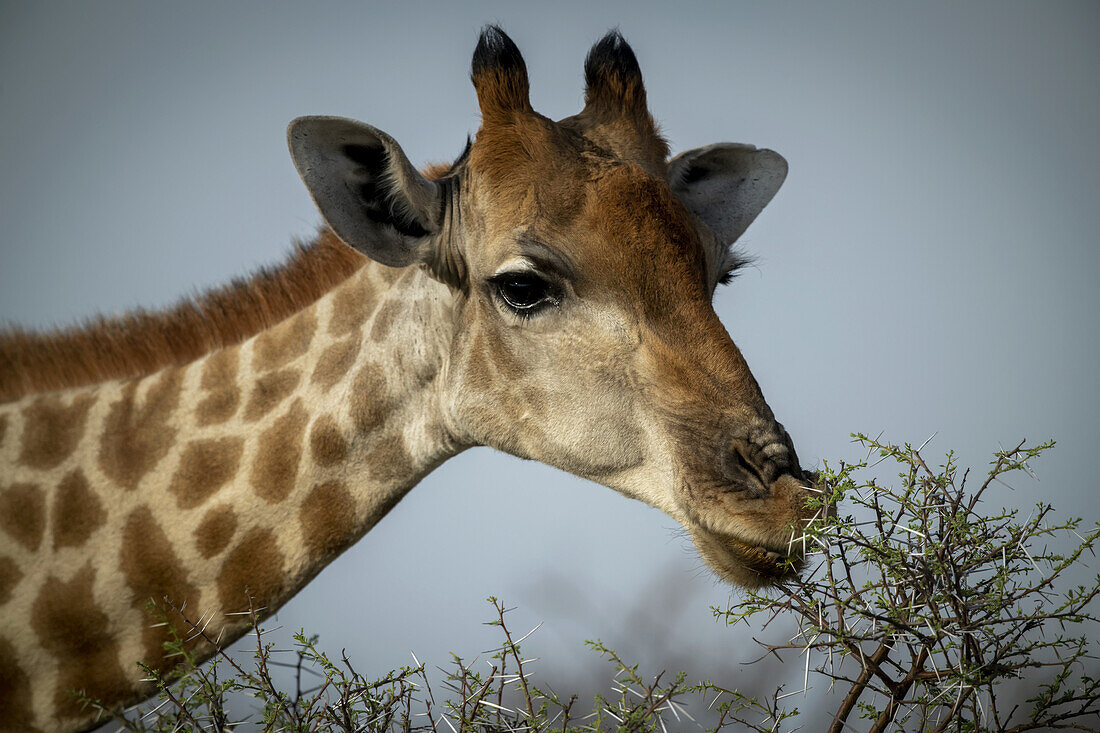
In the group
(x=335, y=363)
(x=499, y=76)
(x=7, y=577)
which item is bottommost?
(x=7, y=577)

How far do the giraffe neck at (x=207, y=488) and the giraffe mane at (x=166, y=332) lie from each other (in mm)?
309

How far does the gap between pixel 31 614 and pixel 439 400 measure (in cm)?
245

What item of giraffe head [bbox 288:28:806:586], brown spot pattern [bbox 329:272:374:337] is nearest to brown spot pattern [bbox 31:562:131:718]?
brown spot pattern [bbox 329:272:374:337]

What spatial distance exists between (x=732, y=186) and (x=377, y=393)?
2869 mm

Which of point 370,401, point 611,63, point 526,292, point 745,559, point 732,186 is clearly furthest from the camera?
point 732,186

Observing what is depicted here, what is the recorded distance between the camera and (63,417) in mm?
5262

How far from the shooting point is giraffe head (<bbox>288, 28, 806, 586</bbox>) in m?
3.76

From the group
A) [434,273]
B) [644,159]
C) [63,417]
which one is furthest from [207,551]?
[644,159]

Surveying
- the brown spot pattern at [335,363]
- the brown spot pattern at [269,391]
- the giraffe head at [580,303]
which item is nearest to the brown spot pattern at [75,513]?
the brown spot pattern at [269,391]

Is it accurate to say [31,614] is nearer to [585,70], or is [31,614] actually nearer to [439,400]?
[439,400]

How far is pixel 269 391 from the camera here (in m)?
5.10

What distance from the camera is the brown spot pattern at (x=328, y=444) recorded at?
477 cm

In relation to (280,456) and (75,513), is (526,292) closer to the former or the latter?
(280,456)

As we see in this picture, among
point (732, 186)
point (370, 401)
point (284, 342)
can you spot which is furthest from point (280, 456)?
point (732, 186)
